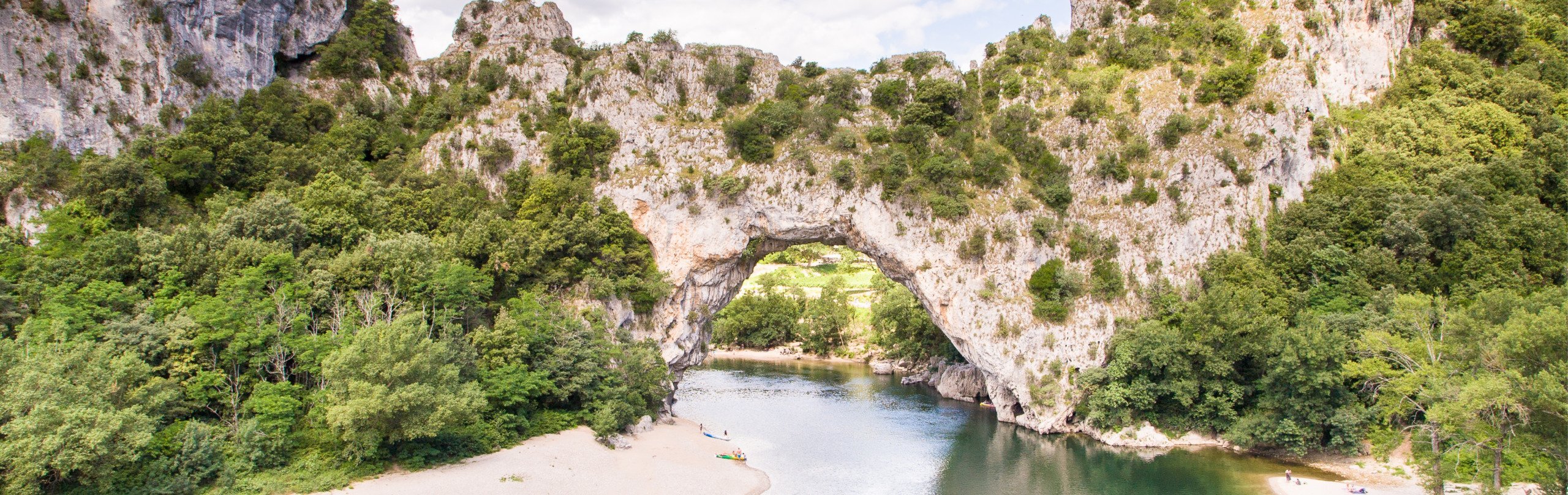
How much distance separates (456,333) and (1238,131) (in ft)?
137

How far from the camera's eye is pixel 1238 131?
4366cm

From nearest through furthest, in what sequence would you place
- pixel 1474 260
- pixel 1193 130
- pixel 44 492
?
pixel 44 492, pixel 1474 260, pixel 1193 130

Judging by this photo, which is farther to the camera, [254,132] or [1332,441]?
[254,132]

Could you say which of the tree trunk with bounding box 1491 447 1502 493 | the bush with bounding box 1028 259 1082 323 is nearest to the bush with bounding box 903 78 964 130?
the bush with bounding box 1028 259 1082 323

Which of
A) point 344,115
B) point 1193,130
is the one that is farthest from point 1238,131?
point 344,115

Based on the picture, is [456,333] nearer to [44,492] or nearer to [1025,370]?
[44,492]

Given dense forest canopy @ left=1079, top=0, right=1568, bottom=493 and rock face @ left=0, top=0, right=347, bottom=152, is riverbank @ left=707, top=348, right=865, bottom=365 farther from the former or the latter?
rock face @ left=0, top=0, right=347, bottom=152

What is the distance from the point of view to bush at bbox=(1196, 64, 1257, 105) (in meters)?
44.0

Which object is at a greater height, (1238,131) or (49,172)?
(1238,131)

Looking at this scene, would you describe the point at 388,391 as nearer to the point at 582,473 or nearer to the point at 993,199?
the point at 582,473

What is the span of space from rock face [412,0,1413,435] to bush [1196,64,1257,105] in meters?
0.55

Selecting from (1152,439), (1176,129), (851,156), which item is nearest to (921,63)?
(851,156)

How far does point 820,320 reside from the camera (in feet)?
244

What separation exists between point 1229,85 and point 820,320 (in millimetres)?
40366
